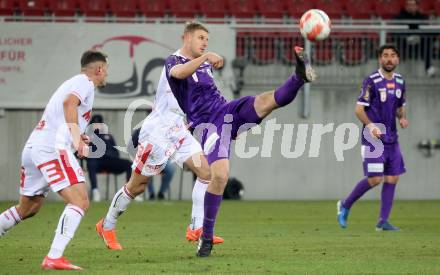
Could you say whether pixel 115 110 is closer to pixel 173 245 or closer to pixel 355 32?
pixel 355 32

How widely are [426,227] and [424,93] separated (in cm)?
831

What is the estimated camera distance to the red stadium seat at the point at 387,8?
76.2ft

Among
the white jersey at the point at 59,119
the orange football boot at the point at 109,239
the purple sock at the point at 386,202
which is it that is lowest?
the purple sock at the point at 386,202

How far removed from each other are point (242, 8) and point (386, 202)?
10.3m

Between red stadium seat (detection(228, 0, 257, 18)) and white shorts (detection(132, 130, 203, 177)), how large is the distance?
1153cm

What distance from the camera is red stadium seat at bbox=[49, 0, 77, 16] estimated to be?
73.5 feet

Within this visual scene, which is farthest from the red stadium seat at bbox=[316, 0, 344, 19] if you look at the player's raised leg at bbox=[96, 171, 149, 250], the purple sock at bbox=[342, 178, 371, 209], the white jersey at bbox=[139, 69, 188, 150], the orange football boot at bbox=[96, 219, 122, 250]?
the orange football boot at bbox=[96, 219, 122, 250]

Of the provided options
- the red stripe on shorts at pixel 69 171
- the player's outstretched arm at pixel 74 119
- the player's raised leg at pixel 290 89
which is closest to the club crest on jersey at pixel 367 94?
the player's raised leg at pixel 290 89

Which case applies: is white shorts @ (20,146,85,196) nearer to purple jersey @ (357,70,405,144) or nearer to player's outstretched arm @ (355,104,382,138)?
player's outstretched arm @ (355,104,382,138)

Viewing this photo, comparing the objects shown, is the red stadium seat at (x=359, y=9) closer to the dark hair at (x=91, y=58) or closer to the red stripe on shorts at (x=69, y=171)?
the dark hair at (x=91, y=58)

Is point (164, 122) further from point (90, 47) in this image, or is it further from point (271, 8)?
point (271, 8)

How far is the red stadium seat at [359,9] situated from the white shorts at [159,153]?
12351mm

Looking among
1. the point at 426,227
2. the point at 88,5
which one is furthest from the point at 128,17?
the point at 426,227

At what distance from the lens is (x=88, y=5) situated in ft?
75.0
